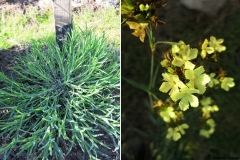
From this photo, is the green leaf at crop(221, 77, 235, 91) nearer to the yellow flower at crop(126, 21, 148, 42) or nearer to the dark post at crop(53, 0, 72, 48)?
the yellow flower at crop(126, 21, 148, 42)

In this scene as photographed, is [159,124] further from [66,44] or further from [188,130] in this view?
[66,44]

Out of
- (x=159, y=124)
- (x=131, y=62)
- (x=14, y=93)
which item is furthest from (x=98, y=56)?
(x=131, y=62)

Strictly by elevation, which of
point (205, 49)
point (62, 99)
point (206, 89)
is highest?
point (205, 49)

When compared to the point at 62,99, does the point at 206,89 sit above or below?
below

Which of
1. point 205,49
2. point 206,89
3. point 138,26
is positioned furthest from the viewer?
point 206,89

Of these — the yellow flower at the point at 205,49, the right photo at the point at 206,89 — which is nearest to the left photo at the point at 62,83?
the yellow flower at the point at 205,49

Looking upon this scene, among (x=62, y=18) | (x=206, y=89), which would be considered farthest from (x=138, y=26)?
(x=206, y=89)

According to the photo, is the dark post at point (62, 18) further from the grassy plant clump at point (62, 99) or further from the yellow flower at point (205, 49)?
the yellow flower at point (205, 49)

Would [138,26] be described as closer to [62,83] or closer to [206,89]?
[62,83]
